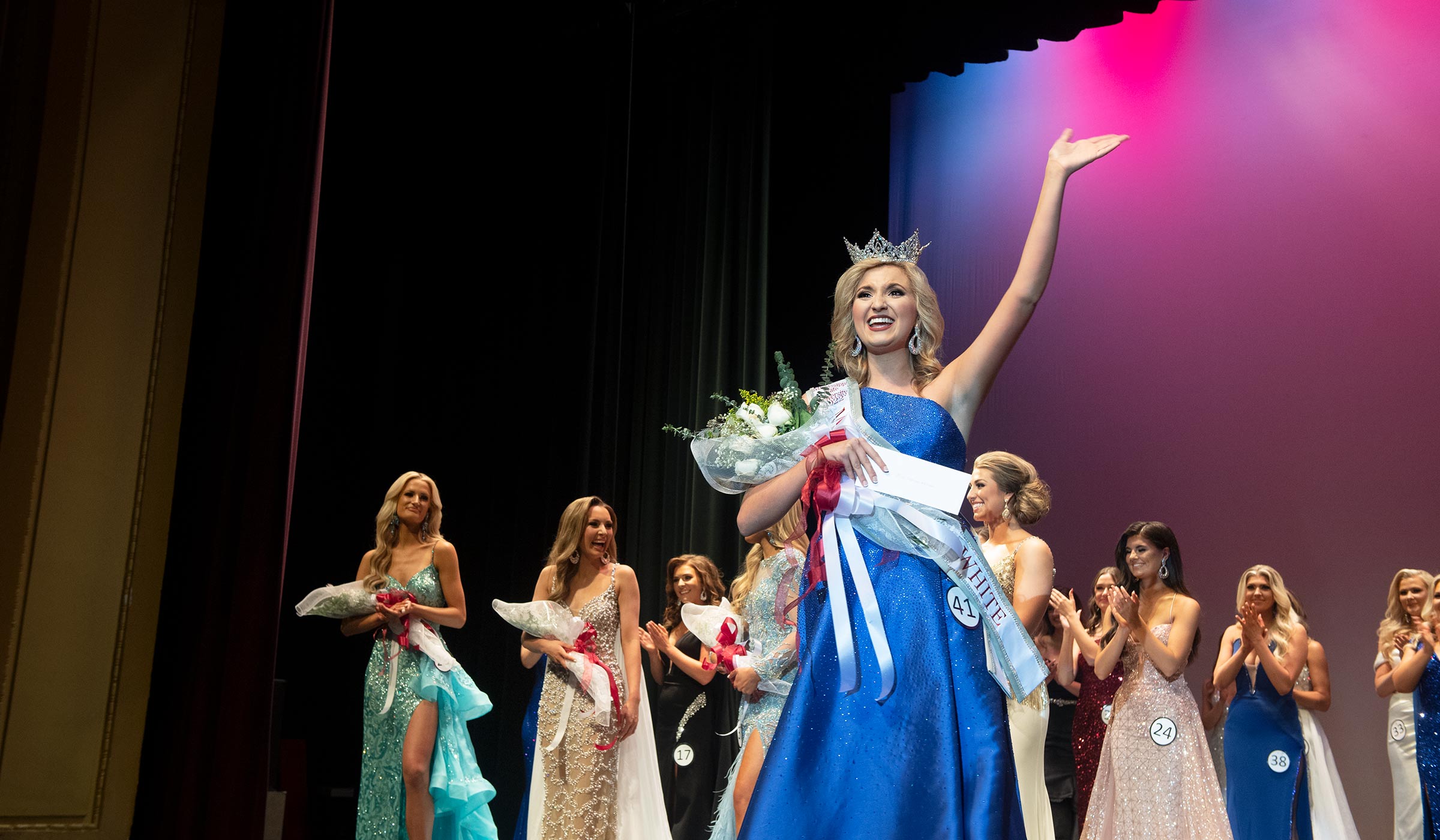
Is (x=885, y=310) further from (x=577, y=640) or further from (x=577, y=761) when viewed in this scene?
(x=577, y=761)

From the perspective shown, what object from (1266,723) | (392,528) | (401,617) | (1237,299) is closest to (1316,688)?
(1266,723)

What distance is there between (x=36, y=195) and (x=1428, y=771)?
6.33 meters

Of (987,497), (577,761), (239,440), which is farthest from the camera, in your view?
(577,761)

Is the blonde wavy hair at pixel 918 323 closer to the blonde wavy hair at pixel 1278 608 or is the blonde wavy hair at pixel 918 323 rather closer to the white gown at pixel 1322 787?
the blonde wavy hair at pixel 1278 608

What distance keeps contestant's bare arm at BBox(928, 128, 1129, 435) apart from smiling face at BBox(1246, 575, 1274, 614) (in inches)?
169

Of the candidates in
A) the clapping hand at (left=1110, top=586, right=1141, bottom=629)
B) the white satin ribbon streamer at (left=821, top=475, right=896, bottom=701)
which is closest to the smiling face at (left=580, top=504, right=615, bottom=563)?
the clapping hand at (left=1110, top=586, right=1141, bottom=629)

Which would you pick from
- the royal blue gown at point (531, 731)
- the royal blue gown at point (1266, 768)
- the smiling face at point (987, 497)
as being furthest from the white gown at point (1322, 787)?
the royal blue gown at point (531, 731)

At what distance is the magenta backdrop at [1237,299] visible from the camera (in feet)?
20.7

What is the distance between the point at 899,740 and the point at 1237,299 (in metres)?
5.34

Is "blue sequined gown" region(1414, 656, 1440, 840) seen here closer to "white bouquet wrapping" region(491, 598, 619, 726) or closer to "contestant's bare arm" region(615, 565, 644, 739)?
"contestant's bare arm" region(615, 565, 644, 739)

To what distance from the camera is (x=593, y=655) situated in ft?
17.6

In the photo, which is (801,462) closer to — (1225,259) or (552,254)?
(1225,259)

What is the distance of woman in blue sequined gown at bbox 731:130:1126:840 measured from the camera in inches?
84.6

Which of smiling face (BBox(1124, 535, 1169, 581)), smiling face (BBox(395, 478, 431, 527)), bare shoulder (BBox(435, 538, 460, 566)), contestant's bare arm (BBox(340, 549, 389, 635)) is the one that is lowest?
contestant's bare arm (BBox(340, 549, 389, 635))
